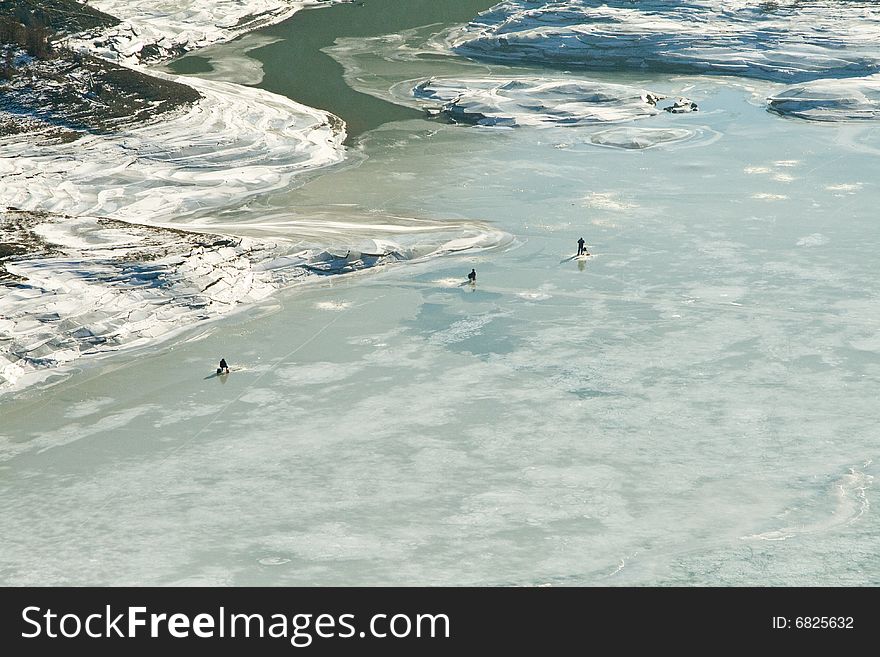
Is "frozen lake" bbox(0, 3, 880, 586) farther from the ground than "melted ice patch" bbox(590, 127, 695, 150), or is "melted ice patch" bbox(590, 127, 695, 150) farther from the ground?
"melted ice patch" bbox(590, 127, 695, 150)

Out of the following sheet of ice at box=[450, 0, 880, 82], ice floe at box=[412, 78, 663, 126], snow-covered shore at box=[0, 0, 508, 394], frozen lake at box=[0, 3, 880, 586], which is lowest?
frozen lake at box=[0, 3, 880, 586]

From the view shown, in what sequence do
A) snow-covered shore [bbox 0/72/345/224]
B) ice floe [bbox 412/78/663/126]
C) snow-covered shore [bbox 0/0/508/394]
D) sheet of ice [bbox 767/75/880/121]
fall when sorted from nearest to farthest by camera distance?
snow-covered shore [bbox 0/0/508/394]
snow-covered shore [bbox 0/72/345/224]
sheet of ice [bbox 767/75/880/121]
ice floe [bbox 412/78/663/126]

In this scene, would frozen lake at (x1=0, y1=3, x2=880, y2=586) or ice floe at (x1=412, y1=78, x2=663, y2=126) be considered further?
ice floe at (x1=412, y1=78, x2=663, y2=126)

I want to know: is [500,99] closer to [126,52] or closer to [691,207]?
[691,207]

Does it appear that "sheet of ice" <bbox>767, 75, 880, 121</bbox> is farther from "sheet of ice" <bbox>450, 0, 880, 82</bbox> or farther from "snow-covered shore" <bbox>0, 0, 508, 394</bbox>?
"snow-covered shore" <bbox>0, 0, 508, 394</bbox>

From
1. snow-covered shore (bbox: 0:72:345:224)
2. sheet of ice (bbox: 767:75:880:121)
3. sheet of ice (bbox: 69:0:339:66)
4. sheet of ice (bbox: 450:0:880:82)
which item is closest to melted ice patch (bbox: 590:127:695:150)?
sheet of ice (bbox: 767:75:880:121)

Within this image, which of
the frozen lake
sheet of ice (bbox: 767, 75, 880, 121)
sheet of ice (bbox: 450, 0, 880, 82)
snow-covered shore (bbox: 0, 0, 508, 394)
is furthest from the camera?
sheet of ice (bbox: 450, 0, 880, 82)
